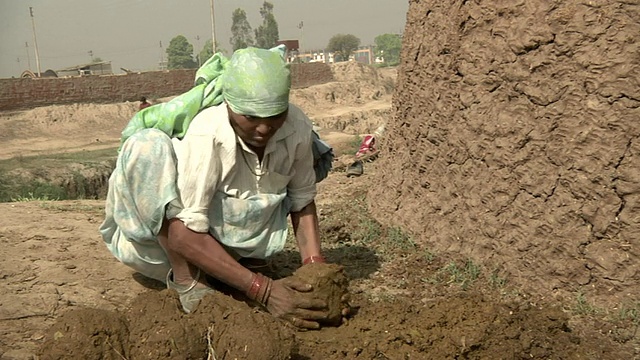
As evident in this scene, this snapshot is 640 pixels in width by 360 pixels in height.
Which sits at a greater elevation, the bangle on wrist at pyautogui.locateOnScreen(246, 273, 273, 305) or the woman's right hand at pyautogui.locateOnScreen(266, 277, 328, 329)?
the bangle on wrist at pyautogui.locateOnScreen(246, 273, 273, 305)

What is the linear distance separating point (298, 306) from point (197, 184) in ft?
2.27

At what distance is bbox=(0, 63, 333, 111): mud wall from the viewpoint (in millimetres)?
21631

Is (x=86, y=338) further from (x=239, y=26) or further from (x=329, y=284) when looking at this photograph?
(x=239, y=26)

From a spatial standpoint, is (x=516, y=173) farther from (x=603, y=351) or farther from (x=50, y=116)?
(x=50, y=116)

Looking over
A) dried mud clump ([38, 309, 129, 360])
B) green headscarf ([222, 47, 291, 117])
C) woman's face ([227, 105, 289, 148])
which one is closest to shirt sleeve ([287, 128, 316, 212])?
woman's face ([227, 105, 289, 148])

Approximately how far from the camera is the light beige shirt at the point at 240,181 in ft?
9.04

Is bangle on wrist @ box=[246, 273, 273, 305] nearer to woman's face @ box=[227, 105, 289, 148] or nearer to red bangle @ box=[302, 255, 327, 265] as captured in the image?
red bangle @ box=[302, 255, 327, 265]

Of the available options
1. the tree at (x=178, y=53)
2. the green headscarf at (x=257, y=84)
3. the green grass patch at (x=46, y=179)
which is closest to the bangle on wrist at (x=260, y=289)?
the green headscarf at (x=257, y=84)

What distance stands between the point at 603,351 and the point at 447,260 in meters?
1.12

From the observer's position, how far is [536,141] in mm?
3221

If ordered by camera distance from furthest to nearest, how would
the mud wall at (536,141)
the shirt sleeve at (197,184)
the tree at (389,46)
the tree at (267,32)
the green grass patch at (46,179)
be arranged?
the tree at (389,46) < the tree at (267,32) < the green grass patch at (46,179) < the mud wall at (536,141) < the shirt sleeve at (197,184)

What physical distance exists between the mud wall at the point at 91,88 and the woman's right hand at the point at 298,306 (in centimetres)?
2137

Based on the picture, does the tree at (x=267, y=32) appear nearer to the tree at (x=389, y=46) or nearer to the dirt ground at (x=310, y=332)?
the tree at (x=389, y=46)

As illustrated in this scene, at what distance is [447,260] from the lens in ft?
12.1
